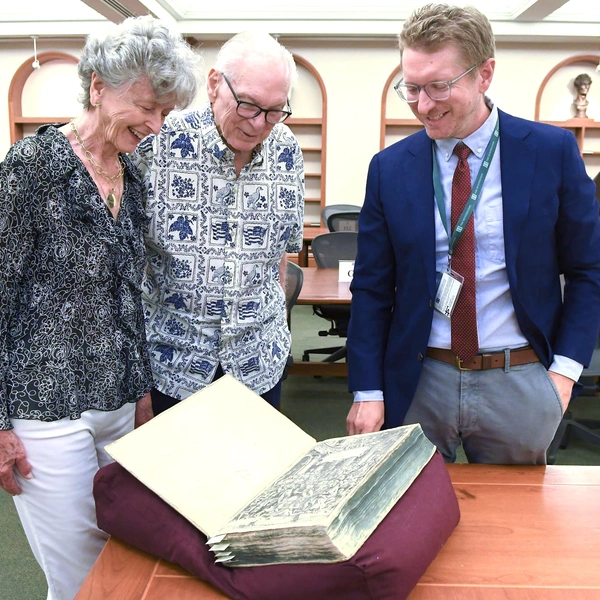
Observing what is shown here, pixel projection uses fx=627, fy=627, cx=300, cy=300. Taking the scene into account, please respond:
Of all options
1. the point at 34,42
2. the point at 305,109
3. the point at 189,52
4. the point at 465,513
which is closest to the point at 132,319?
the point at 189,52

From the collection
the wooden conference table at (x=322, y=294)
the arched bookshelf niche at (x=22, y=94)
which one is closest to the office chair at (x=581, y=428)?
the wooden conference table at (x=322, y=294)

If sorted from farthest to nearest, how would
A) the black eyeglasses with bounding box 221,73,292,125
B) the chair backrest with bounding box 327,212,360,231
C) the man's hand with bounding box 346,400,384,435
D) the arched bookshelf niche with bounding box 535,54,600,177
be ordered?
the arched bookshelf niche with bounding box 535,54,600,177, the chair backrest with bounding box 327,212,360,231, the man's hand with bounding box 346,400,384,435, the black eyeglasses with bounding box 221,73,292,125

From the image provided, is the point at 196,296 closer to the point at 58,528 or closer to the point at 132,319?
the point at 132,319

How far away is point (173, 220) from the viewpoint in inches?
56.9

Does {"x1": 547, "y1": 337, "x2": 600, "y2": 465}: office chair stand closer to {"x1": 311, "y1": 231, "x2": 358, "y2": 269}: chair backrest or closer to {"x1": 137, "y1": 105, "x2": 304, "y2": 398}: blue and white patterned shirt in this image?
{"x1": 311, "y1": 231, "x2": 358, "y2": 269}: chair backrest

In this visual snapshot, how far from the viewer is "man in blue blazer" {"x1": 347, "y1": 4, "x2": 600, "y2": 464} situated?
1.38 meters

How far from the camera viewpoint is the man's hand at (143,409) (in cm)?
143

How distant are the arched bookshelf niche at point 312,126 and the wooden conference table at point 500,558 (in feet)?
24.8

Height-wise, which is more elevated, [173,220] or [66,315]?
[173,220]

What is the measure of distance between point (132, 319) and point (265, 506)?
1.85ft

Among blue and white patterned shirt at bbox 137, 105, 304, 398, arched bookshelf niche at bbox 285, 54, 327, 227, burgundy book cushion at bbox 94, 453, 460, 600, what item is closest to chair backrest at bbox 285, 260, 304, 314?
blue and white patterned shirt at bbox 137, 105, 304, 398

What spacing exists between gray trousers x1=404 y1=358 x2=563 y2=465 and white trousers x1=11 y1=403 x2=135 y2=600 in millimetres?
744

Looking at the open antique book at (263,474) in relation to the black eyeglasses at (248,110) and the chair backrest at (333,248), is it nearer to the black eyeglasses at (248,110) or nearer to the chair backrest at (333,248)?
the black eyeglasses at (248,110)

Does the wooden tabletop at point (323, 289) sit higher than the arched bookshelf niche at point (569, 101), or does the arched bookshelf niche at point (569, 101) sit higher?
the arched bookshelf niche at point (569, 101)
